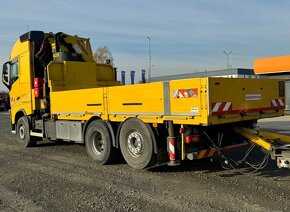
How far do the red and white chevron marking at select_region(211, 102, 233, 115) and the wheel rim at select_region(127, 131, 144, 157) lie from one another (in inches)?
72.6

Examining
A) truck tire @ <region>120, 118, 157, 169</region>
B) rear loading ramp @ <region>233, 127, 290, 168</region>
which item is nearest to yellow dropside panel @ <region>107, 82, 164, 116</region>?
truck tire @ <region>120, 118, 157, 169</region>

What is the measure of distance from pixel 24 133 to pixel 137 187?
677 cm

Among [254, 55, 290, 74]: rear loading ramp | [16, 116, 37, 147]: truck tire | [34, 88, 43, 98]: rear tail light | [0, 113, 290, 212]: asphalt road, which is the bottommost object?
[0, 113, 290, 212]: asphalt road

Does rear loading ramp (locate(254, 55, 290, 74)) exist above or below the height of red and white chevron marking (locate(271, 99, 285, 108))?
above

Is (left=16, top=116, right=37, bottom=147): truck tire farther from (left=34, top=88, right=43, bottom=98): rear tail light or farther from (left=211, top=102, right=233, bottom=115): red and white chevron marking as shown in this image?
(left=211, top=102, right=233, bottom=115): red and white chevron marking

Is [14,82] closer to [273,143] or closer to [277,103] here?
[277,103]


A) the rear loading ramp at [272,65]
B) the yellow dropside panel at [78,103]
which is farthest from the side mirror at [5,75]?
the rear loading ramp at [272,65]

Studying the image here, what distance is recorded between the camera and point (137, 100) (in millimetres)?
7469

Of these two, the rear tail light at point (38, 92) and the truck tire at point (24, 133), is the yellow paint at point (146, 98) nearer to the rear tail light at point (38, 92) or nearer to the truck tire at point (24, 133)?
the rear tail light at point (38, 92)

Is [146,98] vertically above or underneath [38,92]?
underneath

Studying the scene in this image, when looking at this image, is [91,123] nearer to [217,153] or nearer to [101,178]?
[101,178]

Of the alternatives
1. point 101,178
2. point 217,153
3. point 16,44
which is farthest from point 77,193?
point 16,44

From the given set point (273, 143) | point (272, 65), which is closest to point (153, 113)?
point (273, 143)

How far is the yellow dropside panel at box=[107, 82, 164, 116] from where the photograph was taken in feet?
23.1
